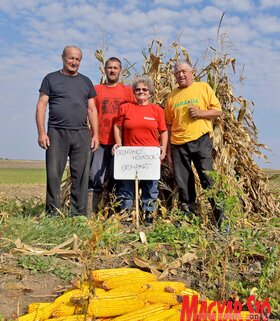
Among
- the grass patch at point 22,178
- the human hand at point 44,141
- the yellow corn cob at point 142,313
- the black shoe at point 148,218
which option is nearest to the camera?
the yellow corn cob at point 142,313

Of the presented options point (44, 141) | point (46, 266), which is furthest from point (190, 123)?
point (46, 266)

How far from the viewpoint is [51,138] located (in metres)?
5.55

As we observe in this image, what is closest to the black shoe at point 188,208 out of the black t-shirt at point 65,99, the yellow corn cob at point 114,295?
the black t-shirt at point 65,99

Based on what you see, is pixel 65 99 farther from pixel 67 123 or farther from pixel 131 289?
Result: pixel 131 289

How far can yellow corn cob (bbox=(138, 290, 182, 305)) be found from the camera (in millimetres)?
3031

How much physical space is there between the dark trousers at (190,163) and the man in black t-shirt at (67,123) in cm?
108

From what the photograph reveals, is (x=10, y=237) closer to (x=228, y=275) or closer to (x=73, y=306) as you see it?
(x=73, y=306)

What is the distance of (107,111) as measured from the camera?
5.96 m

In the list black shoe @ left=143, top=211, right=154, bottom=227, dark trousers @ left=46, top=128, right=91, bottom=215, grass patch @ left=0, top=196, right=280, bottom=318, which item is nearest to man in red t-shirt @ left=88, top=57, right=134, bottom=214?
dark trousers @ left=46, top=128, right=91, bottom=215

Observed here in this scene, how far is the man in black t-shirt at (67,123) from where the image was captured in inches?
217

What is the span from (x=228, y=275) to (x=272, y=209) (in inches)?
133

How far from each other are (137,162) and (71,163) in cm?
83

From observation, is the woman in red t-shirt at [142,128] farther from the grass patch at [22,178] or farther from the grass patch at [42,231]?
the grass patch at [22,178]

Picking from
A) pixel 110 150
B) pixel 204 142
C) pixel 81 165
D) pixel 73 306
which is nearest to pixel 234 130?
pixel 204 142
